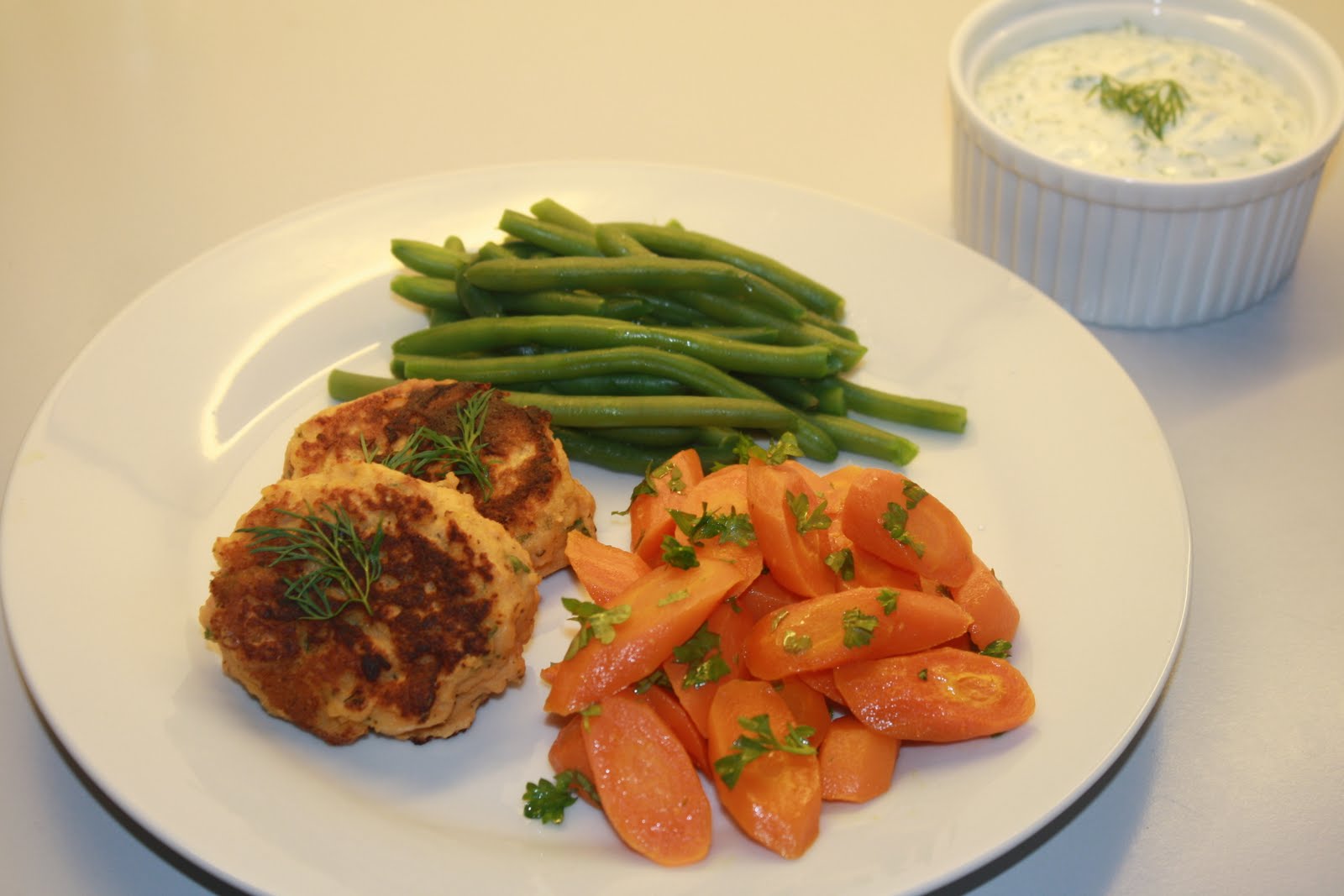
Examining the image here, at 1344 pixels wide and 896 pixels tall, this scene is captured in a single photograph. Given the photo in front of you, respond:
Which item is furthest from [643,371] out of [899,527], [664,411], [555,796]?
[555,796]

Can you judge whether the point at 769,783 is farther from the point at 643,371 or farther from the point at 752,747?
the point at 643,371

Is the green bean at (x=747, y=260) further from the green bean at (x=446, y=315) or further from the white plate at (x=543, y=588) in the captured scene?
the green bean at (x=446, y=315)

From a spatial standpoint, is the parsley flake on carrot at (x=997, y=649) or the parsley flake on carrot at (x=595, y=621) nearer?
the parsley flake on carrot at (x=595, y=621)

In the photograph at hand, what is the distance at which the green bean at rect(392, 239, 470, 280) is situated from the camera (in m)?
4.60

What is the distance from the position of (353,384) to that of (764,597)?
5.66ft

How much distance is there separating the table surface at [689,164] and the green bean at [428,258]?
1301mm

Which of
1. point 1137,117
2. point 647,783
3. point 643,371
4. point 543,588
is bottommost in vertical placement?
point 543,588

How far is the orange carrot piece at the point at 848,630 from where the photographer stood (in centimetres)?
315

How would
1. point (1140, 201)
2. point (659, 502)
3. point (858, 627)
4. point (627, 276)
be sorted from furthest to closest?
point (1140, 201), point (627, 276), point (659, 502), point (858, 627)

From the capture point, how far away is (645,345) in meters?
4.29

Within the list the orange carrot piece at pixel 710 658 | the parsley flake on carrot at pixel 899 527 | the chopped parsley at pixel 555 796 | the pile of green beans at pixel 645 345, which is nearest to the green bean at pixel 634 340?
the pile of green beans at pixel 645 345

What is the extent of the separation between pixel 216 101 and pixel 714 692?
178 inches

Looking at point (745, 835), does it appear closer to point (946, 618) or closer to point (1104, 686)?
point (946, 618)

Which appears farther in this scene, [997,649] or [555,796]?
[997,649]
